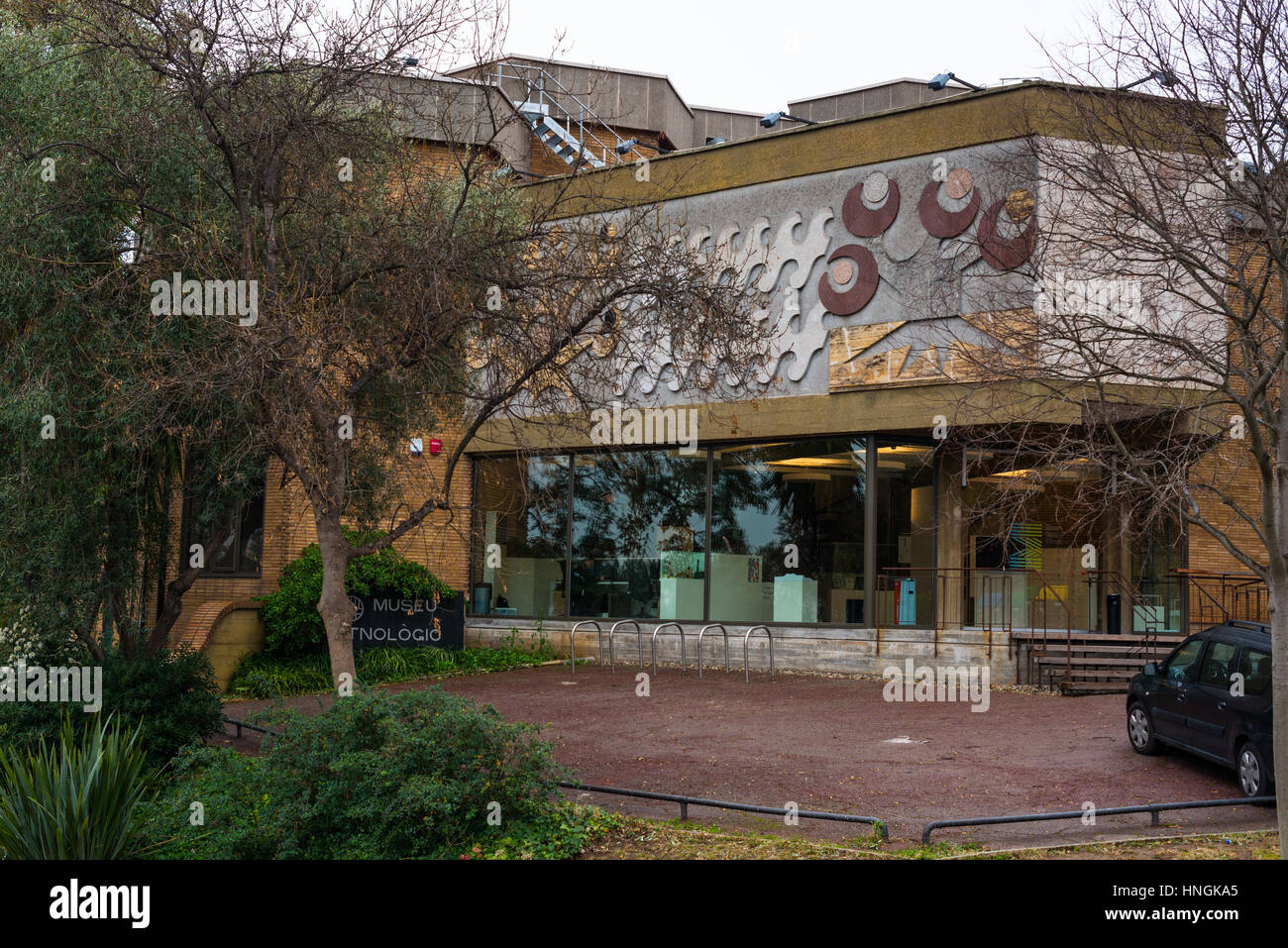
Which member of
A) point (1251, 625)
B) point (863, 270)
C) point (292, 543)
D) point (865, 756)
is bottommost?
point (865, 756)

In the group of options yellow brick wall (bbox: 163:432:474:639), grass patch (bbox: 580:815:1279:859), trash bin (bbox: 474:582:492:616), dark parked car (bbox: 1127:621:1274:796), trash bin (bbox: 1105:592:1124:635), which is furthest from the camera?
trash bin (bbox: 474:582:492:616)

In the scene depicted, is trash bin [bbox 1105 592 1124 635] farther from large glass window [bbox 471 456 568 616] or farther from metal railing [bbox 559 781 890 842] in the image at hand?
metal railing [bbox 559 781 890 842]

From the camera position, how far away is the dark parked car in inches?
382

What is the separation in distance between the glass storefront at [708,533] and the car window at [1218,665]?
773 cm

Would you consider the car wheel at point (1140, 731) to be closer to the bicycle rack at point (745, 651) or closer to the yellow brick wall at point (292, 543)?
the bicycle rack at point (745, 651)

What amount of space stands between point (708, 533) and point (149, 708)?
36.9 feet

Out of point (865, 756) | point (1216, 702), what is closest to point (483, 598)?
point (865, 756)

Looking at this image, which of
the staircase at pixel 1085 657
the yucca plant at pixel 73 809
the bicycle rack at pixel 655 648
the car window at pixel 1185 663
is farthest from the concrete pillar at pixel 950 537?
the yucca plant at pixel 73 809

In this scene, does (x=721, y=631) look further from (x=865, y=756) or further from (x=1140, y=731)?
(x=1140, y=731)

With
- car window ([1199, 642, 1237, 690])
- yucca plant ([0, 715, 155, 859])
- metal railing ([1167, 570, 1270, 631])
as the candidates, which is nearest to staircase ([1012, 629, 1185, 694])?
metal railing ([1167, 570, 1270, 631])

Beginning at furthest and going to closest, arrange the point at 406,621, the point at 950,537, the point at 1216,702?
the point at 406,621 < the point at 950,537 < the point at 1216,702

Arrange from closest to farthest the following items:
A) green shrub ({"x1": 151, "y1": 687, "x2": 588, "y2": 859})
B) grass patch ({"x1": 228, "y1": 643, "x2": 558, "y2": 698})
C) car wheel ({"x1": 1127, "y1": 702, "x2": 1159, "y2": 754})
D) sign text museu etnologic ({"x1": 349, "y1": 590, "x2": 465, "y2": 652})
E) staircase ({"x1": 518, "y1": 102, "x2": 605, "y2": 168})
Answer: green shrub ({"x1": 151, "y1": 687, "x2": 588, "y2": 859}), car wheel ({"x1": 1127, "y1": 702, "x2": 1159, "y2": 754}), grass patch ({"x1": 228, "y1": 643, "x2": 558, "y2": 698}), sign text museu etnologic ({"x1": 349, "y1": 590, "x2": 465, "y2": 652}), staircase ({"x1": 518, "y1": 102, "x2": 605, "y2": 168})

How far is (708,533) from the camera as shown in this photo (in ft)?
66.7

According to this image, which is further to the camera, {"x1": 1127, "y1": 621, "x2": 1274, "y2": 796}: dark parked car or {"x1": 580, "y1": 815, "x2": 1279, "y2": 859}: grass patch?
{"x1": 1127, "y1": 621, "x2": 1274, "y2": 796}: dark parked car
